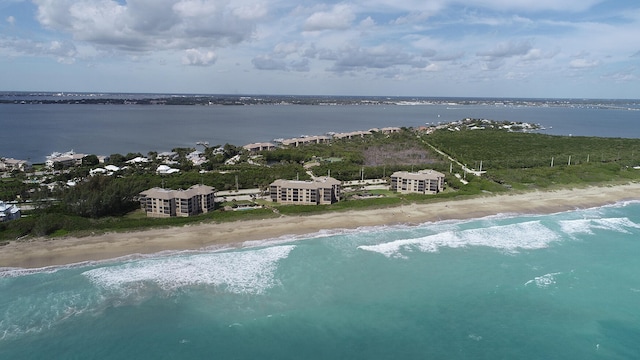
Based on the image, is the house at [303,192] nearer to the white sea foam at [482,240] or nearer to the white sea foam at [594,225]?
the white sea foam at [482,240]

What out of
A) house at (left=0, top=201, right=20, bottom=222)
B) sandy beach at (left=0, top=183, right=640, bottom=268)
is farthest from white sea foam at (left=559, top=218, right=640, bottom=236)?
house at (left=0, top=201, right=20, bottom=222)

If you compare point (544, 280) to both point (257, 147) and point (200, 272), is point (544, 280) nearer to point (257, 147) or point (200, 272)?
point (200, 272)

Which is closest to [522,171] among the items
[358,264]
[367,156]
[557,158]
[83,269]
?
[557,158]

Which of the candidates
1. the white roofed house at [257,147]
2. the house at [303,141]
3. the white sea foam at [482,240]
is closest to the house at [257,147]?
the white roofed house at [257,147]

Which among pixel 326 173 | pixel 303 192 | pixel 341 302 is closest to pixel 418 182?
pixel 326 173

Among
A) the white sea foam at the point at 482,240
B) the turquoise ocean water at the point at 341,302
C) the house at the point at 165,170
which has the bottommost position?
the turquoise ocean water at the point at 341,302

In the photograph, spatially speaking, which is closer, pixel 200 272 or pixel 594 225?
pixel 200 272
